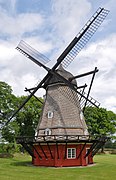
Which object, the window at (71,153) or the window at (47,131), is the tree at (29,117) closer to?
the window at (47,131)

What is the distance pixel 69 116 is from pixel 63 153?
3065 mm

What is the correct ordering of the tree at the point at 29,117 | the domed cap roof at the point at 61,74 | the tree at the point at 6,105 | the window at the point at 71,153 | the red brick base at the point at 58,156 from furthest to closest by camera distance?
→ the tree at the point at 29,117, the tree at the point at 6,105, the domed cap roof at the point at 61,74, the window at the point at 71,153, the red brick base at the point at 58,156

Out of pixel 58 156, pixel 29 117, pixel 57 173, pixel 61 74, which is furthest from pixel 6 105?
pixel 57 173

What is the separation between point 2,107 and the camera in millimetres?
30688

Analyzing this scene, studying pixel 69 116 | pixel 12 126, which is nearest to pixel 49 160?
pixel 69 116

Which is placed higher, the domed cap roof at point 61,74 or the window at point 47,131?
the domed cap roof at point 61,74

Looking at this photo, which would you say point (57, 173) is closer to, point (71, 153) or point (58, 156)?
point (58, 156)

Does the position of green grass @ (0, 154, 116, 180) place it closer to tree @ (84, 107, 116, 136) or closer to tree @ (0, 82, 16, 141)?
tree @ (0, 82, 16, 141)

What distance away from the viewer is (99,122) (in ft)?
151

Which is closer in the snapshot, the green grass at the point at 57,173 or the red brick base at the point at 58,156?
the green grass at the point at 57,173

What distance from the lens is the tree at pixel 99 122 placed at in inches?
1770

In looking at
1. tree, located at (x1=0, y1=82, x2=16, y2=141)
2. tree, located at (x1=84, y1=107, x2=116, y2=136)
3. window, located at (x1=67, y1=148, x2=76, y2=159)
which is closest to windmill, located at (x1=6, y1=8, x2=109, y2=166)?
window, located at (x1=67, y1=148, x2=76, y2=159)

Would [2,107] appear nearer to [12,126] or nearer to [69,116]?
[12,126]

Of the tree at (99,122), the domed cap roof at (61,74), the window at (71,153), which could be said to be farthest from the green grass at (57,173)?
the tree at (99,122)
